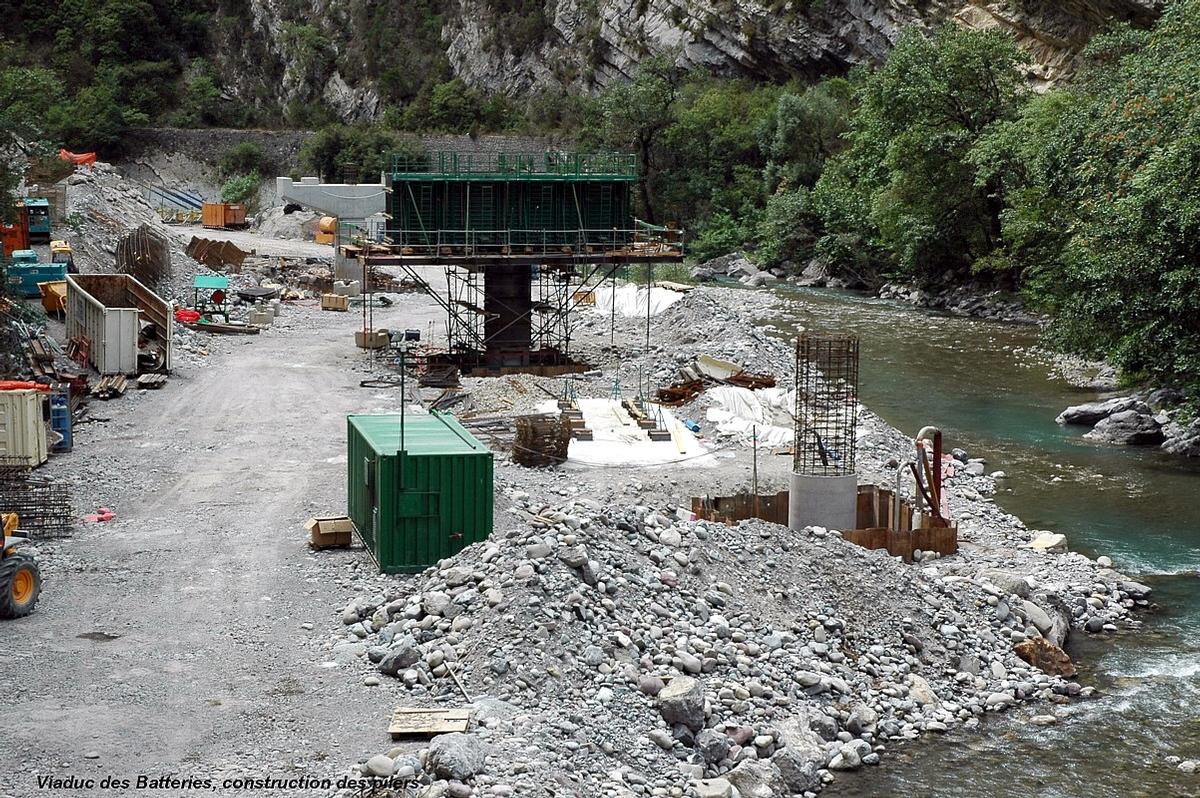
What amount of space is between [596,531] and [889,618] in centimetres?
395

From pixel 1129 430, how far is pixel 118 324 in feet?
78.7

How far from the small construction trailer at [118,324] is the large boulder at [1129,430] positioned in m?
22.8

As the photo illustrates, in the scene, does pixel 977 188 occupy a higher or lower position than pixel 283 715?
higher

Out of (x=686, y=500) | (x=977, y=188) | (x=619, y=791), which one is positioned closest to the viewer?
(x=619, y=791)

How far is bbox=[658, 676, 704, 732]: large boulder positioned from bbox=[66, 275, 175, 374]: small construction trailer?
76.3 feet

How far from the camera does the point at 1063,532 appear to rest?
2430cm

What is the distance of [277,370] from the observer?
36.8 metres

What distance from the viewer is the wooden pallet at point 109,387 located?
32.1m

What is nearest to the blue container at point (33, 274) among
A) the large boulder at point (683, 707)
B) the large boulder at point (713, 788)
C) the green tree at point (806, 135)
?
the large boulder at point (683, 707)

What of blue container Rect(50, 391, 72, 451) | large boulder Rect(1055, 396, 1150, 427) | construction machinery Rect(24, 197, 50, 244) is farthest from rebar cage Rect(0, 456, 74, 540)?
construction machinery Rect(24, 197, 50, 244)

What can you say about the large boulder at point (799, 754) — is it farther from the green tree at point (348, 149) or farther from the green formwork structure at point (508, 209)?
the green tree at point (348, 149)

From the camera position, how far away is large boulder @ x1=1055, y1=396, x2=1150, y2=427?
109 feet

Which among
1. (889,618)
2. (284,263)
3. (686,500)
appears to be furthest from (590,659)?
(284,263)

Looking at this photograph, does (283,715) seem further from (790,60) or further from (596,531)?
(790,60)
